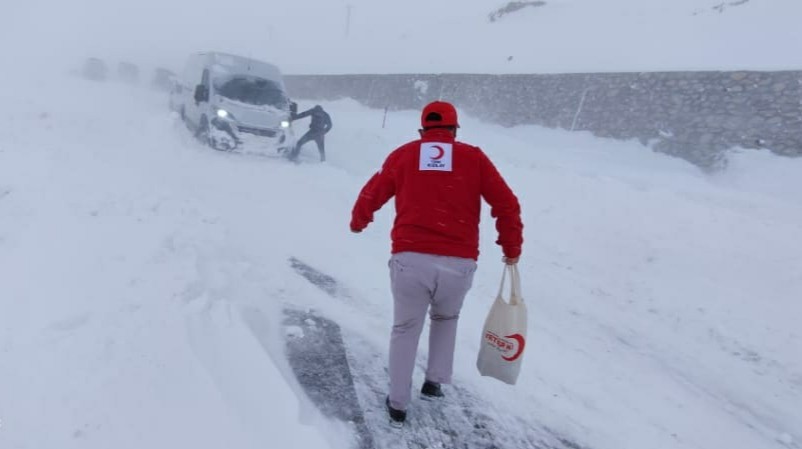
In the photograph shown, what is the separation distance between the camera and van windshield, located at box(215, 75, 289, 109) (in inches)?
448

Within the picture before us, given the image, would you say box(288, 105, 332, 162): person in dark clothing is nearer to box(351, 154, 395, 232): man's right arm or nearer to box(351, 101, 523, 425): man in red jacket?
box(351, 154, 395, 232): man's right arm

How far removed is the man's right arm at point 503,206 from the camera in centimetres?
282

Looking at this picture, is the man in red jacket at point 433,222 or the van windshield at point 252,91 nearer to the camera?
the man in red jacket at point 433,222

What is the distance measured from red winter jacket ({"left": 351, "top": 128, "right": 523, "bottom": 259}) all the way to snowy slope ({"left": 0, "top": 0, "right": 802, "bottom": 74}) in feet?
34.2

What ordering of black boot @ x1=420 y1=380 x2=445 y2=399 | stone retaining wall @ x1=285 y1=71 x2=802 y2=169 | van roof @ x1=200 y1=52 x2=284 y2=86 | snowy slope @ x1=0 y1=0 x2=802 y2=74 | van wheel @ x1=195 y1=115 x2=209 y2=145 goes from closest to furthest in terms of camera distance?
black boot @ x1=420 y1=380 x2=445 y2=399 → stone retaining wall @ x1=285 y1=71 x2=802 y2=169 → van wheel @ x1=195 y1=115 x2=209 y2=145 → van roof @ x1=200 y1=52 x2=284 y2=86 → snowy slope @ x1=0 y1=0 x2=802 y2=74

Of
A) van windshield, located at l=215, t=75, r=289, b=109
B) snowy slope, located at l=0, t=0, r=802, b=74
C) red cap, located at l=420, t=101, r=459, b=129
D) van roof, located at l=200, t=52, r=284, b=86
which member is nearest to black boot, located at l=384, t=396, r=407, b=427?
red cap, located at l=420, t=101, r=459, b=129

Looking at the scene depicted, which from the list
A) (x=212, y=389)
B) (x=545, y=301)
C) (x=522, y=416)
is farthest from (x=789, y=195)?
(x=212, y=389)

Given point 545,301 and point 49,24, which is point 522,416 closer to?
point 545,301

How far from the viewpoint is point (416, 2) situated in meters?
48.8

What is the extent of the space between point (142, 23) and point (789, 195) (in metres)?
48.7

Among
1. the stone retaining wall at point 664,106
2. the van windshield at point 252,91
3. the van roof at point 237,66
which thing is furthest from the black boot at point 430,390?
the van roof at point 237,66

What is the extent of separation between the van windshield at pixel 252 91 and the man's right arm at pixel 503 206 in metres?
9.91

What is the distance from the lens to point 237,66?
11.9 m

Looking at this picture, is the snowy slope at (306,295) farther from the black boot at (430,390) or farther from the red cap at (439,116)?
the red cap at (439,116)
